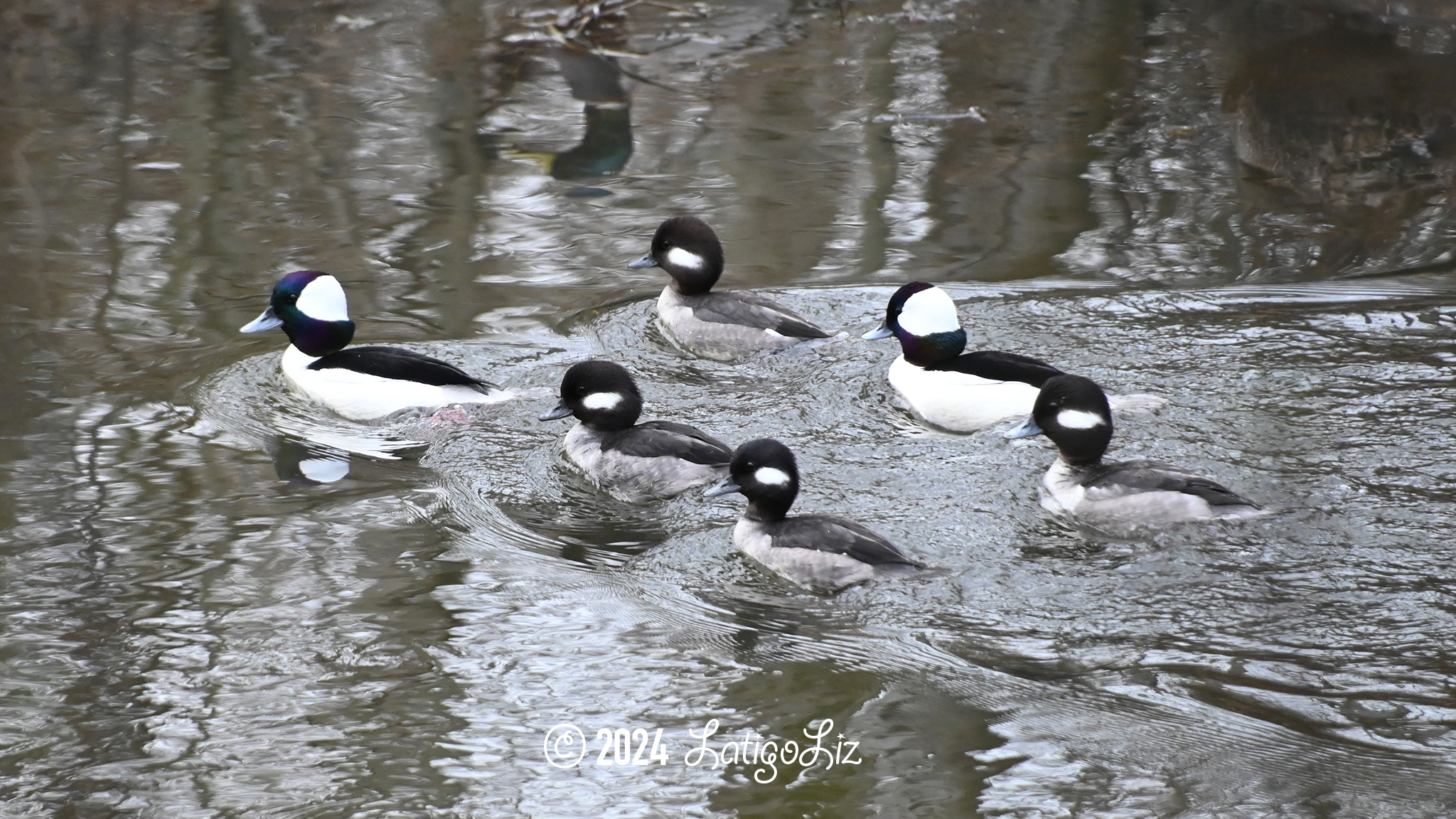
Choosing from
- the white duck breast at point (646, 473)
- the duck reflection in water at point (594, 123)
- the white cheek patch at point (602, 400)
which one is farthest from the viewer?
the duck reflection in water at point (594, 123)

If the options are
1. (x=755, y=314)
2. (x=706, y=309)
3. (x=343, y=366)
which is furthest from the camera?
(x=706, y=309)

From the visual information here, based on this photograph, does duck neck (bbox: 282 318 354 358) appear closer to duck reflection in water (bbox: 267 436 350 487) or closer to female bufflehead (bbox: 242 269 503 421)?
female bufflehead (bbox: 242 269 503 421)

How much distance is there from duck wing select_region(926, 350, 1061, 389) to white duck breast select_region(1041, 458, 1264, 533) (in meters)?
0.77

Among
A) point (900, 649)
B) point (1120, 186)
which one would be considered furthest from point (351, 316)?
point (1120, 186)

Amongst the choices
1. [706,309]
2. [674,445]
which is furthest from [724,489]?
[706,309]

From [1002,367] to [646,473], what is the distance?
174 centimetres

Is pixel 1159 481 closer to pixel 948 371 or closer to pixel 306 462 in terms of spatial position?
pixel 948 371

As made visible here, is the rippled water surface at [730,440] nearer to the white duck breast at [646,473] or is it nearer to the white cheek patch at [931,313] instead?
the white duck breast at [646,473]

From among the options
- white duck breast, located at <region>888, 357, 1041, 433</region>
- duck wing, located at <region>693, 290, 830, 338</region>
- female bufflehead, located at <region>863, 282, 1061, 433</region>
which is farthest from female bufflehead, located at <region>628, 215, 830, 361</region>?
white duck breast, located at <region>888, 357, 1041, 433</region>

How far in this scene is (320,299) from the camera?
7.30 m

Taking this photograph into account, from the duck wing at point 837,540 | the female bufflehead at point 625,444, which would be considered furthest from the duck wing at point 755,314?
the duck wing at point 837,540

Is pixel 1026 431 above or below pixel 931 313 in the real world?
below

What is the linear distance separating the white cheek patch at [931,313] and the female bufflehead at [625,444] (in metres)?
1.30

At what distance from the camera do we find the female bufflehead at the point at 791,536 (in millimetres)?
5332
